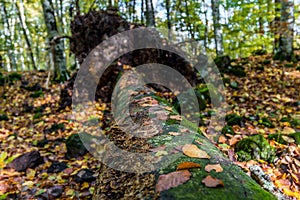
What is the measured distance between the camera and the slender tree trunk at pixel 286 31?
678cm

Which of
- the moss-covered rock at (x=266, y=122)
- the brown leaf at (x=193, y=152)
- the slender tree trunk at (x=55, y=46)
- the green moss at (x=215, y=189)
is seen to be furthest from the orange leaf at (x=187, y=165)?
the slender tree trunk at (x=55, y=46)

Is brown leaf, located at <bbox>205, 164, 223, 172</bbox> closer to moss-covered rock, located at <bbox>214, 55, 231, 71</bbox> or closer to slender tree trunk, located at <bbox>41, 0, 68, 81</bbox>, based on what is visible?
moss-covered rock, located at <bbox>214, 55, 231, 71</bbox>

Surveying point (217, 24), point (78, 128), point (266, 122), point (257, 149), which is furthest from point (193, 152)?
point (217, 24)

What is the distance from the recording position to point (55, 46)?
8766mm

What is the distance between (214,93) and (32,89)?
20.5ft

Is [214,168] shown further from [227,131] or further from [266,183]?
[227,131]

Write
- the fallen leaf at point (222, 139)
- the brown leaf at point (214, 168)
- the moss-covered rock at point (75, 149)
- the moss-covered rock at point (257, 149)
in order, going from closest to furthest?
the brown leaf at point (214, 168) < the moss-covered rock at point (257, 149) < the fallen leaf at point (222, 139) < the moss-covered rock at point (75, 149)

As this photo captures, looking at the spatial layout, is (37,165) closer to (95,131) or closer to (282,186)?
(95,131)

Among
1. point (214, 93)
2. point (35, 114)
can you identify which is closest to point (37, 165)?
point (35, 114)

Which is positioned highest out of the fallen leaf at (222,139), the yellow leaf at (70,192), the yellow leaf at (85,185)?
the fallen leaf at (222,139)

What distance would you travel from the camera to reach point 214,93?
19.4ft

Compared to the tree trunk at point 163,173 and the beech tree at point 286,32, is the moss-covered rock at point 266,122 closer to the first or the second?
the tree trunk at point 163,173

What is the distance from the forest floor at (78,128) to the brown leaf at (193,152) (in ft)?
3.61

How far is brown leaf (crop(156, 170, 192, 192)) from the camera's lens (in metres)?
1.19
